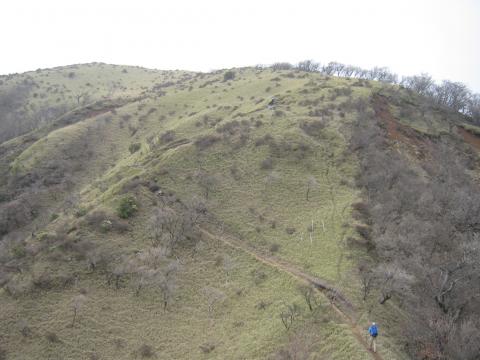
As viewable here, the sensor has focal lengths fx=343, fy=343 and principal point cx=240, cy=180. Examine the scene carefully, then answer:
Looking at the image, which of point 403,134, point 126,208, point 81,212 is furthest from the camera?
point 403,134

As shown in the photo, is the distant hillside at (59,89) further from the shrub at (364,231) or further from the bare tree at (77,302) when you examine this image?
the shrub at (364,231)

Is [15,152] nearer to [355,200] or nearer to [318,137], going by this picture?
[318,137]

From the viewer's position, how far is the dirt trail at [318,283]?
90.0 ft

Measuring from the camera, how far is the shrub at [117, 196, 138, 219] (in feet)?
145

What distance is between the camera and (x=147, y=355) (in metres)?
30.1

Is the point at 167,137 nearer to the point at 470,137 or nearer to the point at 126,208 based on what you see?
the point at 126,208

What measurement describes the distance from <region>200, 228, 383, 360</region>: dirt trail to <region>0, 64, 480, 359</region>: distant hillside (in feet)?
0.58

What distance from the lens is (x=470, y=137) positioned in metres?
75.3

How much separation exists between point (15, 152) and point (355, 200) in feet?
229

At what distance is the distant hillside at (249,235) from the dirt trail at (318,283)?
0.58 ft

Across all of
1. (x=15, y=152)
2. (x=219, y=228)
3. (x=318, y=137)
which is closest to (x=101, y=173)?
(x=15, y=152)

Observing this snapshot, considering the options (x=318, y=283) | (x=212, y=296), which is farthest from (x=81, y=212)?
(x=318, y=283)

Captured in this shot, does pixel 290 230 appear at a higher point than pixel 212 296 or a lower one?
higher

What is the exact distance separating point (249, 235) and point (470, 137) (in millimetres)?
61301
